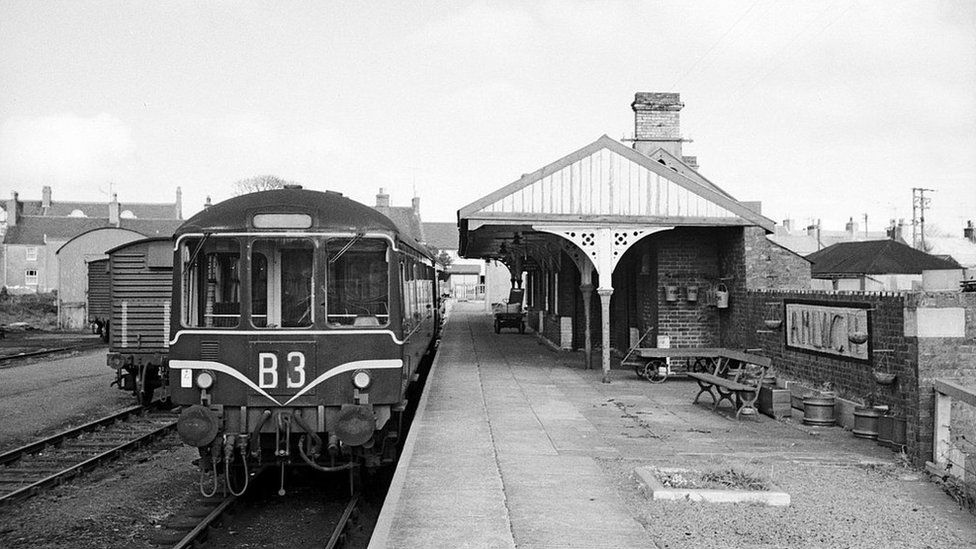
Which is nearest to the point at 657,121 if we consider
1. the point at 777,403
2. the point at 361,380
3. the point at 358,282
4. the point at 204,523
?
the point at 777,403

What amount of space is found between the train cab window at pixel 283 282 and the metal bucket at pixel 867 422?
6.34 m

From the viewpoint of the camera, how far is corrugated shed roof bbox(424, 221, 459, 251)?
83000 mm

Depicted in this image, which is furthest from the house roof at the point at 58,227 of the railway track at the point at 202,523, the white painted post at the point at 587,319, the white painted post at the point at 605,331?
the railway track at the point at 202,523

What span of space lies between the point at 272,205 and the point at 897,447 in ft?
22.7

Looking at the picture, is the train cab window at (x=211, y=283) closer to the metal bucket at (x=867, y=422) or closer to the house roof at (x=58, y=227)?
the metal bucket at (x=867, y=422)

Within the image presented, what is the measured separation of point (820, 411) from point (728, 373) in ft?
8.33

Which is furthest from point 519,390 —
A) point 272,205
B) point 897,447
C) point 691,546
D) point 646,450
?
point 691,546

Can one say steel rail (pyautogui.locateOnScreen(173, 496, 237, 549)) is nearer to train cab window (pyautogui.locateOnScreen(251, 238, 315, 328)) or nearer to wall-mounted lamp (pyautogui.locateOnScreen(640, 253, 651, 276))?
train cab window (pyautogui.locateOnScreen(251, 238, 315, 328))

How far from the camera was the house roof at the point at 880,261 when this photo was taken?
2456 cm

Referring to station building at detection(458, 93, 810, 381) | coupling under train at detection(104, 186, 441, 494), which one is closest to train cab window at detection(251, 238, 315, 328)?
coupling under train at detection(104, 186, 441, 494)

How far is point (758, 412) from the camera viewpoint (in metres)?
11.5

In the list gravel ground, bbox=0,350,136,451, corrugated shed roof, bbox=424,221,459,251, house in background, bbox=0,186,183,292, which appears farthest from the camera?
corrugated shed roof, bbox=424,221,459,251

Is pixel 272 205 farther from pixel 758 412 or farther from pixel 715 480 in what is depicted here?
pixel 758 412

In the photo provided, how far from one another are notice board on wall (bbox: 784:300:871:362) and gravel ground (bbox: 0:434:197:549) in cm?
806
